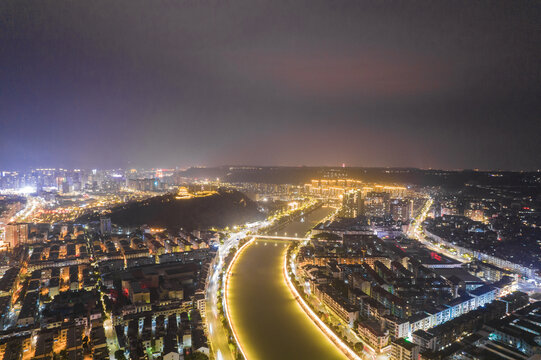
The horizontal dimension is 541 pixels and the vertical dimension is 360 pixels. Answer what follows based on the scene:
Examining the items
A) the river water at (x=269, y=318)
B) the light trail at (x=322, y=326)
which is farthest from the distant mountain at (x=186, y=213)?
the light trail at (x=322, y=326)

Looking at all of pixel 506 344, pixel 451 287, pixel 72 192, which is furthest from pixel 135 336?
pixel 72 192

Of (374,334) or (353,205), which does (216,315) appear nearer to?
(374,334)

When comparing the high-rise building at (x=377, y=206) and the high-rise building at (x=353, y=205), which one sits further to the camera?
the high-rise building at (x=377, y=206)

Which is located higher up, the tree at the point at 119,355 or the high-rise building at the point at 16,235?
the high-rise building at the point at 16,235

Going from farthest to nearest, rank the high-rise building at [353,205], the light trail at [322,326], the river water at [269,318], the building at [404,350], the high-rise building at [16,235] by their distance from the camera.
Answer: the high-rise building at [353,205], the high-rise building at [16,235], the river water at [269,318], the light trail at [322,326], the building at [404,350]

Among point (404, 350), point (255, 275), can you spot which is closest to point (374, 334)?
point (404, 350)

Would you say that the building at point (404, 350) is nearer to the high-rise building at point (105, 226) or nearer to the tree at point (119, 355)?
the tree at point (119, 355)

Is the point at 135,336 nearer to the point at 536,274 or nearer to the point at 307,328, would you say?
the point at 307,328
